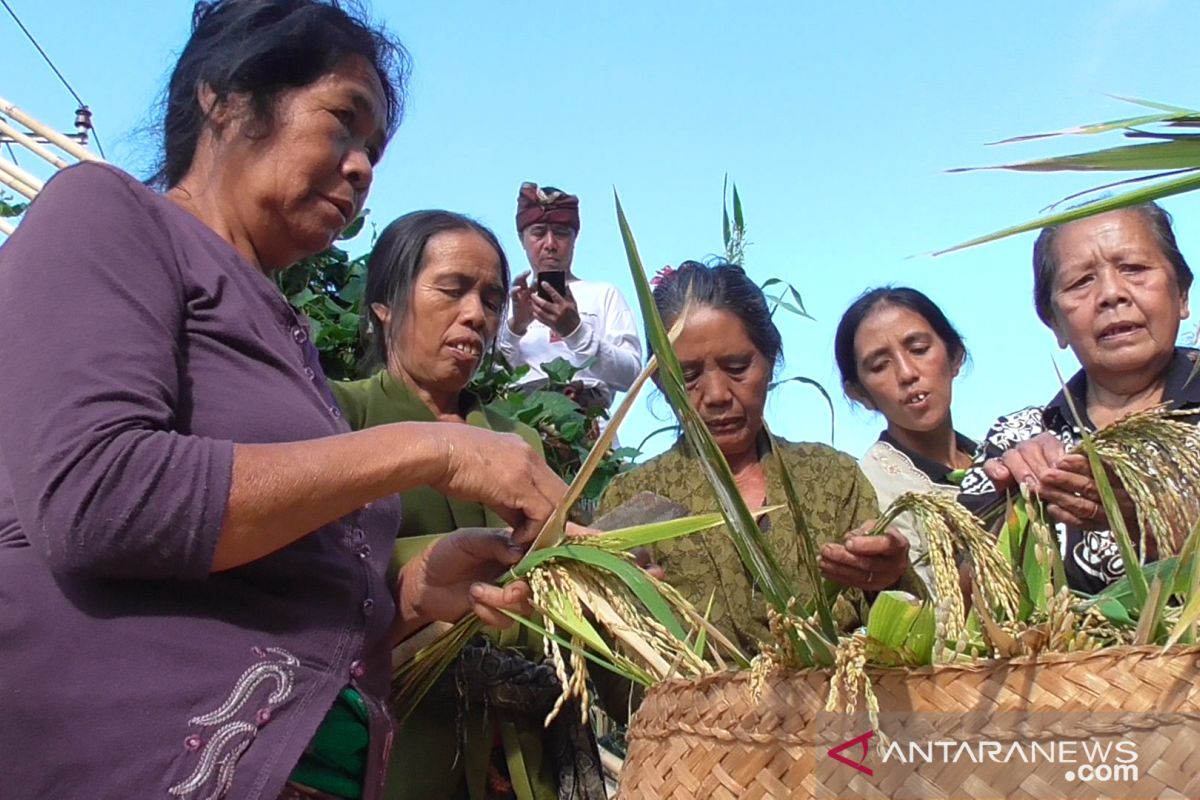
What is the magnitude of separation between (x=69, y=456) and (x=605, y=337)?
3.03 metres

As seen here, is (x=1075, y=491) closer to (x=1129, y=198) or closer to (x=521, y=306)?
(x=1129, y=198)

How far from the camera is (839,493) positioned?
8.50 feet

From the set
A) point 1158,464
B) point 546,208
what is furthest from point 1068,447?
point 546,208

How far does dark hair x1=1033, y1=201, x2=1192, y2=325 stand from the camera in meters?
2.49

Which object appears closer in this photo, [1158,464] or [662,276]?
[1158,464]

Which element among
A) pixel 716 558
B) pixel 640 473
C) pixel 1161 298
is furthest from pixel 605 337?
pixel 1161 298

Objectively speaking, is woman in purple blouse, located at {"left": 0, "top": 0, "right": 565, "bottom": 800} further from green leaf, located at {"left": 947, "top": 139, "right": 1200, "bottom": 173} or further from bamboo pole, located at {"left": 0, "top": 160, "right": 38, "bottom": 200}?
bamboo pole, located at {"left": 0, "top": 160, "right": 38, "bottom": 200}

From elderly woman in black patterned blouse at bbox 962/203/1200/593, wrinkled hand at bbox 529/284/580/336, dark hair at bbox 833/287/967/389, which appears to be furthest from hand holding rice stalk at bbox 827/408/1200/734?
wrinkled hand at bbox 529/284/580/336

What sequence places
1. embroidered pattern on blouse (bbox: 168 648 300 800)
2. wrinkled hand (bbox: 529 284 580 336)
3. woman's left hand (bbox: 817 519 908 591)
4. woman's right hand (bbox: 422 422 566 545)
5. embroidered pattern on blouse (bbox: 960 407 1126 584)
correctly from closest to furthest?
embroidered pattern on blouse (bbox: 168 648 300 800)
woman's right hand (bbox: 422 422 566 545)
woman's left hand (bbox: 817 519 908 591)
embroidered pattern on blouse (bbox: 960 407 1126 584)
wrinkled hand (bbox: 529 284 580 336)

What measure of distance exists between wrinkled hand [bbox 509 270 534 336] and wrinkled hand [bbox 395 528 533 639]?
7.59 feet

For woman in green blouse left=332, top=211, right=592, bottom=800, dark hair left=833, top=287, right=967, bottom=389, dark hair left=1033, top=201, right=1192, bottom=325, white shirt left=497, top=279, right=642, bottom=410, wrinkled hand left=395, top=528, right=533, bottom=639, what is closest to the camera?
wrinkled hand left=395, top=528, right=533, bottom=639

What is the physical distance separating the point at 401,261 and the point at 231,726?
163cm

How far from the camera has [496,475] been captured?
4.59 feet

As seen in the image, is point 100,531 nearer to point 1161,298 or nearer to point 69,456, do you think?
point 69,456
